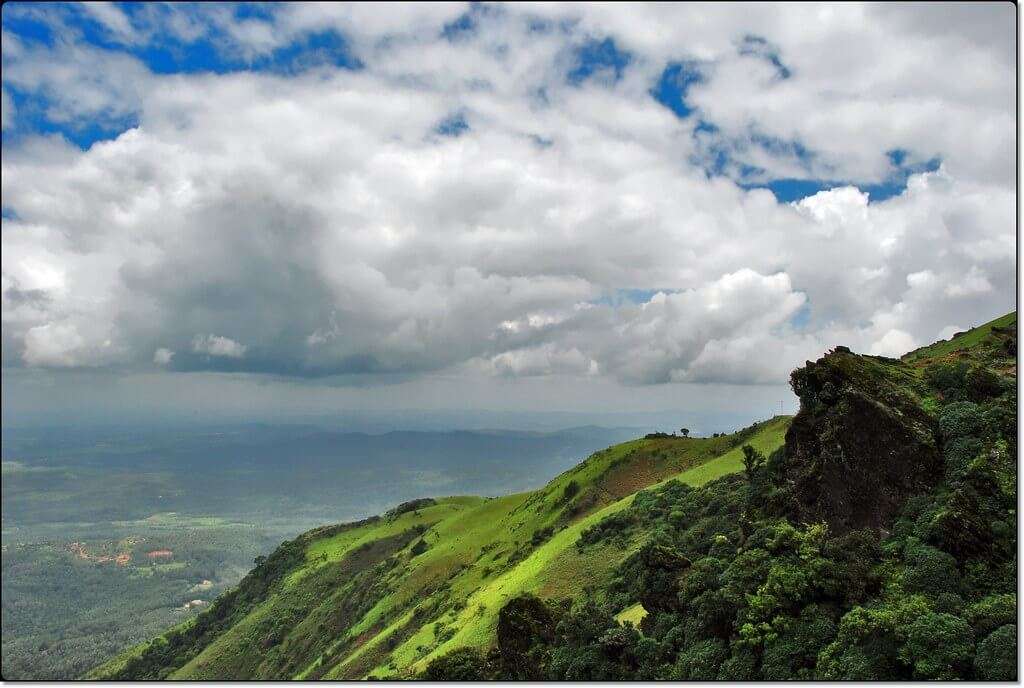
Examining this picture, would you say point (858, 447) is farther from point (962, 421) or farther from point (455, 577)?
point (455, 577)

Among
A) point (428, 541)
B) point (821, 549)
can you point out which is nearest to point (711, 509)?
point (821, 549)

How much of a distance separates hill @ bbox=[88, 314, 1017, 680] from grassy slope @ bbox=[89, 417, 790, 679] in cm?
52

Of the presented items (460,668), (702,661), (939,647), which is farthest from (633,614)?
(939,647)

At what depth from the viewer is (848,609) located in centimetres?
2220

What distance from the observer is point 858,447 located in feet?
89.9

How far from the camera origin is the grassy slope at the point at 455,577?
45531 mm

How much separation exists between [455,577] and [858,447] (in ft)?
167

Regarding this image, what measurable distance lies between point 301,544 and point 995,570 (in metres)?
133

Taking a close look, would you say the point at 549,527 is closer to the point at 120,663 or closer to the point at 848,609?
the point at 848,609

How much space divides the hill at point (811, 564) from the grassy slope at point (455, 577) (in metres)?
0.52

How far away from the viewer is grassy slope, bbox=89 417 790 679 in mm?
45531

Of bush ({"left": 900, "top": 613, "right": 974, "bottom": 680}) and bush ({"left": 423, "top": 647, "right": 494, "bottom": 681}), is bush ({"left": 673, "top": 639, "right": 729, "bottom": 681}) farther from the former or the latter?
bush ({"left": 423, "top": 647, "right": 494, "bottom": 681})

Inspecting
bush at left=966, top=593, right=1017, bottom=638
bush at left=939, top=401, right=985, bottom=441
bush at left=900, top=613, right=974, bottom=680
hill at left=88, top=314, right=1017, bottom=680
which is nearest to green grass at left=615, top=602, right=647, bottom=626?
hill at left=88, top=314, right=1017, bottom=680

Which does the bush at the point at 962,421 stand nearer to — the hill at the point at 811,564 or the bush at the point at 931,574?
the hill at the point at 811,564
